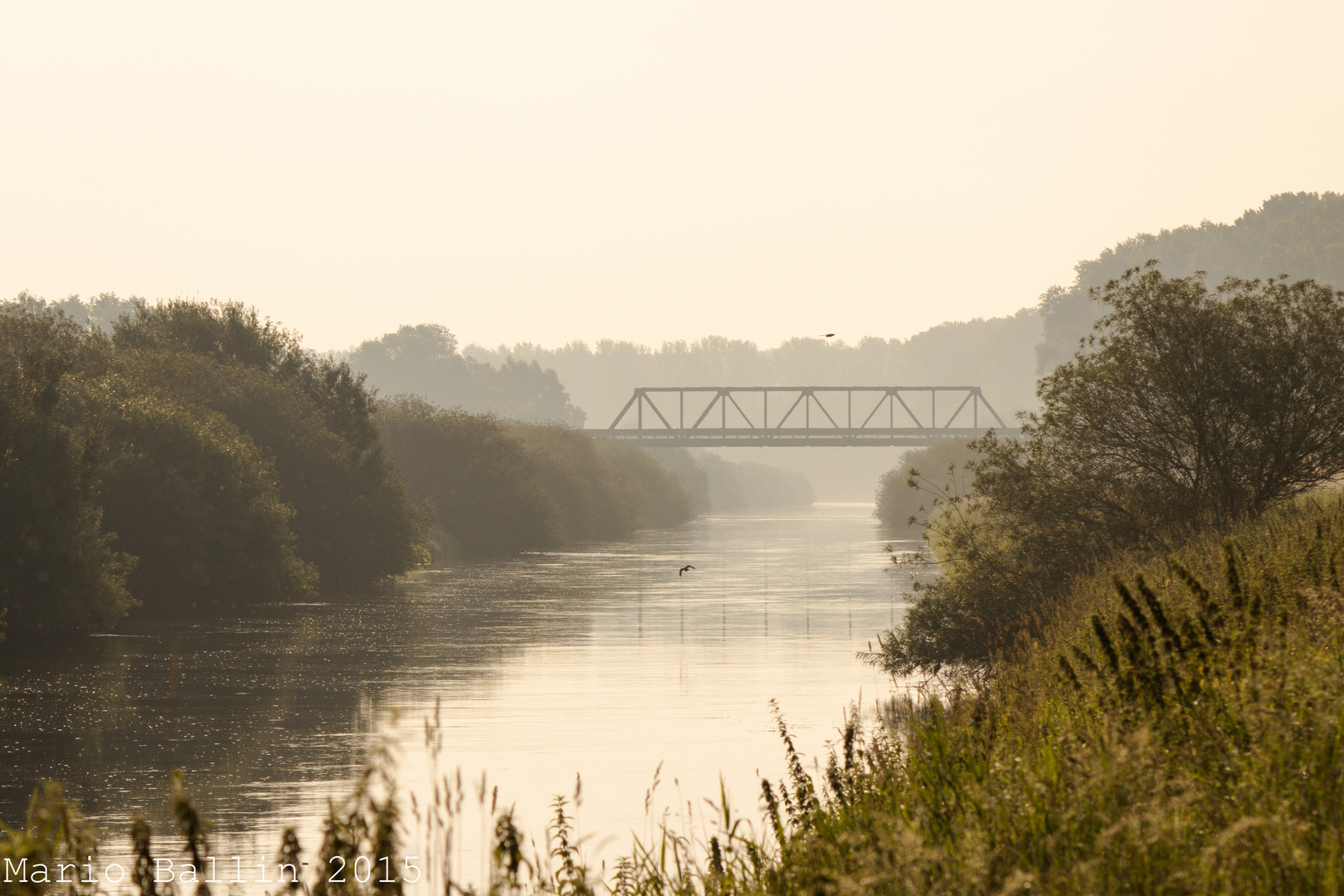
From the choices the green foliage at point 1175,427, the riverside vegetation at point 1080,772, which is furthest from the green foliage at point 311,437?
the riverside vegetation at point 1080,772

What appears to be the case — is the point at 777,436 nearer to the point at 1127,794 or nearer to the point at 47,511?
the point at 47,511

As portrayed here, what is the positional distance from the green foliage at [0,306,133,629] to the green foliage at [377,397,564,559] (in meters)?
37.2

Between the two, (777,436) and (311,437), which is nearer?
(311,437)

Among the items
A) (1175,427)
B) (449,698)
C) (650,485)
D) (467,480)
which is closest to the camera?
(449,698)

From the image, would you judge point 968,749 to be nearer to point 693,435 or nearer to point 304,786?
point 304,786

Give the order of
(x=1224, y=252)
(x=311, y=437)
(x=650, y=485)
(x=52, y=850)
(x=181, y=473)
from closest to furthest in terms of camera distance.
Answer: (x=52, y=850) < (x=181, y=473) < (x=311, y=437) < (x=650, y=485) < (x=1224, y=252)

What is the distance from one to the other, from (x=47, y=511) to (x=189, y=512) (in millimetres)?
7829

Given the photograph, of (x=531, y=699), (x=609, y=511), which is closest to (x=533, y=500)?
(x=609, y=511)

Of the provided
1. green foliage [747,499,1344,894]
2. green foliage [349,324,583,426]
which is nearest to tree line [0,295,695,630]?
green foliage [747,499,1344,894]

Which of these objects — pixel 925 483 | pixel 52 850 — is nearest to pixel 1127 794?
pixel 52 850

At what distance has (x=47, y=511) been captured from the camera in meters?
34.4

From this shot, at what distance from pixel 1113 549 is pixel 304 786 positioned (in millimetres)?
14404

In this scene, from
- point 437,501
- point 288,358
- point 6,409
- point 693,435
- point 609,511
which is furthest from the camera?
point 693,435

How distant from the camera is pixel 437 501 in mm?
74562
